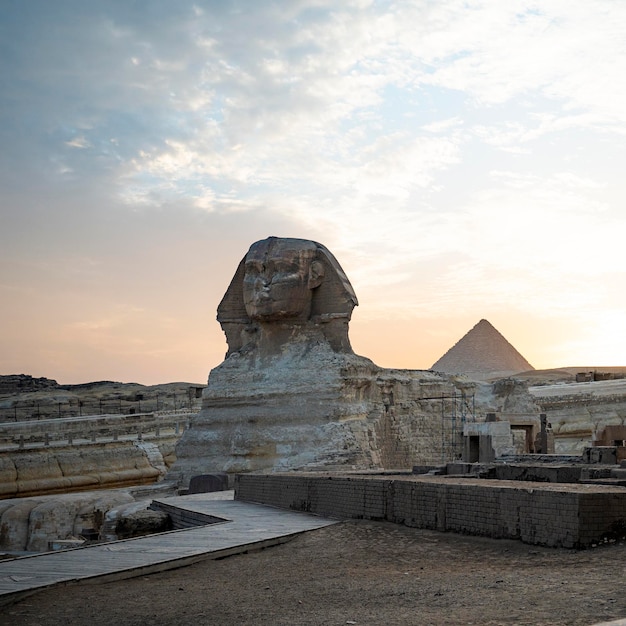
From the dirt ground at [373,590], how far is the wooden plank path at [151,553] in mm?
138

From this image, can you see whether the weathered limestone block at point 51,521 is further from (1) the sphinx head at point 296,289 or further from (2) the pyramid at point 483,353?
(2) the pyramid at point 483,353

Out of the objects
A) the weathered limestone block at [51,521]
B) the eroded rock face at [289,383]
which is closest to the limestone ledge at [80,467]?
the eroded rock face at [289,383]

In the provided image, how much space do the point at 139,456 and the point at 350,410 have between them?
10.5 metres

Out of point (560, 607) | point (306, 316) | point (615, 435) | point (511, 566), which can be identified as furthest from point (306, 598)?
point (306, 316)

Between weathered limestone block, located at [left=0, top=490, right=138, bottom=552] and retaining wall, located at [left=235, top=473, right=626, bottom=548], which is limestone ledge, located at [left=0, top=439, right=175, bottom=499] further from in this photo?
retaining wall, located at [left=235, top=473, right=626, bottom=548]

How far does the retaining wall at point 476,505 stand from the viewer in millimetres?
7137

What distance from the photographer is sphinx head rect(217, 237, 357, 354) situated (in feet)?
63.7

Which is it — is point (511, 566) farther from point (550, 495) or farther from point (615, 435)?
point (615, 435)


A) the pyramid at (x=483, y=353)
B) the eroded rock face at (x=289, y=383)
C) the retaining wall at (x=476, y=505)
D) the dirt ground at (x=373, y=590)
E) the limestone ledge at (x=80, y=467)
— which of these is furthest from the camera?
the pyramid at (x=483, y=353)

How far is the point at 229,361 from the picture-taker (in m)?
20.5

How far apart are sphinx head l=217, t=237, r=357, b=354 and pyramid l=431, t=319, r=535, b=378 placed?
57.1 m

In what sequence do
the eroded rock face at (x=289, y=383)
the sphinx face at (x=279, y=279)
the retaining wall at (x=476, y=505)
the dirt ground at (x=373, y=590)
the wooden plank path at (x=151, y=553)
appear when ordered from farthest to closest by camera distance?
the sphinx face at (x=279, y=279) → the eroded rock face at (x=289, y=383) → the wooden plank path at (x=151, y=553) → the retaining wall at (x=476, y=505) → the dirt ground at (x=373, y=590)

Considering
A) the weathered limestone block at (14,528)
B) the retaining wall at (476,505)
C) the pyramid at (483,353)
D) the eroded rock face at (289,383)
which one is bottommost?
the weathered limestone block at (14,528)

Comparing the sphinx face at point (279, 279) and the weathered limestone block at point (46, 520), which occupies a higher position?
the sphinx face at point (279, 279)
